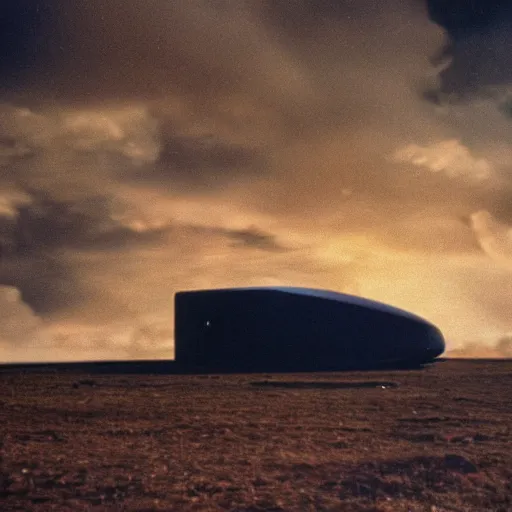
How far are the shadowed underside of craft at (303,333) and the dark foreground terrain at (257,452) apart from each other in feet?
47.9

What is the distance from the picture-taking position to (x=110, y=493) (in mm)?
7938

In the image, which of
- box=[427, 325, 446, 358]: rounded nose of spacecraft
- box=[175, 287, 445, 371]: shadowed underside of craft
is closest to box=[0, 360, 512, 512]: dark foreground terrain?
box=[175, 287, 445, 371]: shadowed underside of craft

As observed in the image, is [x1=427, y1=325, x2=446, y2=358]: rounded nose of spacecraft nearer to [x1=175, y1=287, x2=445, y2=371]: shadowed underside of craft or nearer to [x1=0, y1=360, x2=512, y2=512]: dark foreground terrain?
[x1=175, y1=287, x2=445, y2=371]: shadowed underside of craft

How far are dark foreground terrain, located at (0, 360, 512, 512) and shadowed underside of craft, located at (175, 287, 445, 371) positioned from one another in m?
14.6

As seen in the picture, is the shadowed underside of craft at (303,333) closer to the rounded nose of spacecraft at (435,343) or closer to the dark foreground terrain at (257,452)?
the rounded nose of spacecraft at (435,343)

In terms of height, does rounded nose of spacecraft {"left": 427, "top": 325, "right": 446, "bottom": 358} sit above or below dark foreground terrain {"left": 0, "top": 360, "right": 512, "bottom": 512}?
above

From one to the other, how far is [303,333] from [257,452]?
80.8 feet

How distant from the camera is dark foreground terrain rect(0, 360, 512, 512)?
7750 mm

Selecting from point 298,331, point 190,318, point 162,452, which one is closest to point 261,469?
point 162,452

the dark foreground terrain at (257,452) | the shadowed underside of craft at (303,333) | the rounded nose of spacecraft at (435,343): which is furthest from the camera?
the rounded nose of spacecraft at (435,343)

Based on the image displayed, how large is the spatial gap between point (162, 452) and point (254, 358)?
25.2 metres

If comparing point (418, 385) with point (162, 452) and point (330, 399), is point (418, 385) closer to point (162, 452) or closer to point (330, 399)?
point (330, 399)

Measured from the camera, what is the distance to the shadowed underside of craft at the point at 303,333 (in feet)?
113

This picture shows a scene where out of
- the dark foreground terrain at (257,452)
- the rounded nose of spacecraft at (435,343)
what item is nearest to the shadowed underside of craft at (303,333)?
the rounded nose of spacecraft at (435,343)
